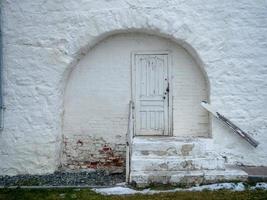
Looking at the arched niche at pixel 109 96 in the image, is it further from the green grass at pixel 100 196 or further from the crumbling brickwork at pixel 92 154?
the green grass at pixel 100 196

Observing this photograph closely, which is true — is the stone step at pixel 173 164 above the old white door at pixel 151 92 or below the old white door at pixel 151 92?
below

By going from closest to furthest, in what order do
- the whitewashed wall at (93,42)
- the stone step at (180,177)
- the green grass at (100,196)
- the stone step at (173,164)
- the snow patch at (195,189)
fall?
the green grass at (100,196)
the snow patch at (195,189)
the stone step at (180,177)
the stone step at (173,164)
the whitewashed wall at (93,42)

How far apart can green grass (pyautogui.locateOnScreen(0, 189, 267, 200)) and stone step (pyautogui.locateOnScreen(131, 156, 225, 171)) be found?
905 millimetres

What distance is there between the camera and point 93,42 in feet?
27.5

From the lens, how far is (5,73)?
8281 millimetres

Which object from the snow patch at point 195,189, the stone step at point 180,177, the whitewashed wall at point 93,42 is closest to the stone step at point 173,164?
the stone step at point 180,177

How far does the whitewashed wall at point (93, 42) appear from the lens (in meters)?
8.02

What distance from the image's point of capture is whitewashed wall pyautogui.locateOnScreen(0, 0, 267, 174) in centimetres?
802

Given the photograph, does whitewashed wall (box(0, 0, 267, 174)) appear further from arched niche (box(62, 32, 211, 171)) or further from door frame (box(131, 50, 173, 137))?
door frame (box(131, 50, 173, 137))

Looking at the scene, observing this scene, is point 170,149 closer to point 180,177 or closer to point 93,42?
point 180,177

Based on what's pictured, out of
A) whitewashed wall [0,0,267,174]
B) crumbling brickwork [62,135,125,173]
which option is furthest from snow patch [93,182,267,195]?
crumbling brickwork [62,135,125,173]

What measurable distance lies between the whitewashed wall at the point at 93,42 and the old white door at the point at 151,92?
0.73 meters

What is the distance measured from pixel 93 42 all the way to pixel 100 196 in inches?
151

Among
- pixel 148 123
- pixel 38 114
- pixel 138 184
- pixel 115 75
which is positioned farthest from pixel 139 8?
pixel 138 184
